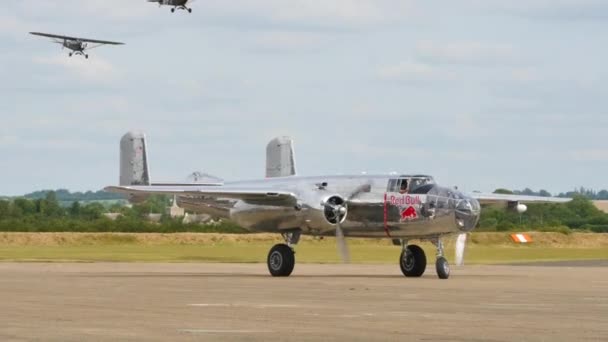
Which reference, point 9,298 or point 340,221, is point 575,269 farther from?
point 9,298

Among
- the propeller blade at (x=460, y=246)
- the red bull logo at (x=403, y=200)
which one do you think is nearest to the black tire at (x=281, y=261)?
the red bull logo at (x=403, y=200)

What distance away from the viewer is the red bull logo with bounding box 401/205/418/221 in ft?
133

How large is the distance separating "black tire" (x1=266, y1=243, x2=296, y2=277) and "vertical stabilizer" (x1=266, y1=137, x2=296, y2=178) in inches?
473

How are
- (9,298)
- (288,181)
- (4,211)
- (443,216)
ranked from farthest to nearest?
(4,211), (288,181), (443,216), (9,298)

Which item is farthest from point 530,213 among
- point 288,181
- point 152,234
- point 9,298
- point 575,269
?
point 9,298

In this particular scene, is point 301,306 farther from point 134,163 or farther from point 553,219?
point 553,219

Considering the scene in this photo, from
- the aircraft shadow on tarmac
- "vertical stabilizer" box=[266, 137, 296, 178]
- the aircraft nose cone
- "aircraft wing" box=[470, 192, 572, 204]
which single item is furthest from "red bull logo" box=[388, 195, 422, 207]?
"vertical stabilizer" box=[266, 137, 296, 178]

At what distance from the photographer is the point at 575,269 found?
49344 millimetres

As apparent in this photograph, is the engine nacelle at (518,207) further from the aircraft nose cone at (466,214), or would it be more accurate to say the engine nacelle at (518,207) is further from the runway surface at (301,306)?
the aircraft nose cone at (466,214)

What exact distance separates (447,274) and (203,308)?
53.3ft

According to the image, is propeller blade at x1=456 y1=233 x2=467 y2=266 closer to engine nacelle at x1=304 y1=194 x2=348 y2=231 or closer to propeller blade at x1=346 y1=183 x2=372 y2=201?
propeller blade at x1=346 y1=183 x2=372 y2=201

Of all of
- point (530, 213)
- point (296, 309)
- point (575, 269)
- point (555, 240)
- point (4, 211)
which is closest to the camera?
point (296, 309)

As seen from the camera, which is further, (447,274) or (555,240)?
(555,240)

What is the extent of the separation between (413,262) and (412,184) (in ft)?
10.3
